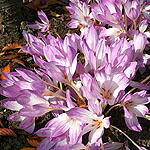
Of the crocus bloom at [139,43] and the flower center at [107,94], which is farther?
the crocus bloom at [139,43]

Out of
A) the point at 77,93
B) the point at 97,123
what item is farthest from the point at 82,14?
the point at 97,123

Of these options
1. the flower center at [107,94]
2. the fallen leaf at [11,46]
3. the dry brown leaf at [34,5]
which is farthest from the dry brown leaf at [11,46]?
the flower center at [107,94]

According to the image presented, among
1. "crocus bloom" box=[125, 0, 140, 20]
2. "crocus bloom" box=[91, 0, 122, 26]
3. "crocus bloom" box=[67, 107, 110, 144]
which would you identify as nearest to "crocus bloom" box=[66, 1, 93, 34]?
"crocus bloom" box=[91, 0, 122, 26]

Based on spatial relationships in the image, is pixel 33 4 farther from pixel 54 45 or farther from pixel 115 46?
pixel 115 46

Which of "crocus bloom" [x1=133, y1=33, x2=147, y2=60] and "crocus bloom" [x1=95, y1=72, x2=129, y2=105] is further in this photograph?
"crocus bloom" [x1=133, y1=33, x2=147, y2=60]

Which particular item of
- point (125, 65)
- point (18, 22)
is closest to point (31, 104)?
point (125, 65)

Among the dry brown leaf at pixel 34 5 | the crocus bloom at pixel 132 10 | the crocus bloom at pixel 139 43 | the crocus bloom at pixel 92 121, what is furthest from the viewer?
the dry brown leaf at pixel 34 5

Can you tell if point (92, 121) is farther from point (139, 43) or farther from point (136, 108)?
point (139, 43)

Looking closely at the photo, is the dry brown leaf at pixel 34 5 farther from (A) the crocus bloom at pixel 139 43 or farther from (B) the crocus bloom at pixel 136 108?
(B) the crocus bloom at pixel 136 108

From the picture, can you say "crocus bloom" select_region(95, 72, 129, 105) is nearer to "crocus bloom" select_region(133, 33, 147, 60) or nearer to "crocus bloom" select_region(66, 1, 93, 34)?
"crocus bloom" select_region(133, 33, 147, 60)
